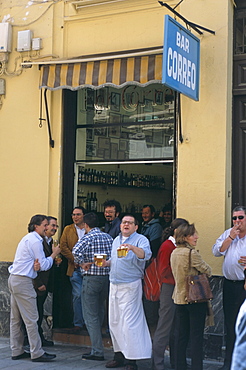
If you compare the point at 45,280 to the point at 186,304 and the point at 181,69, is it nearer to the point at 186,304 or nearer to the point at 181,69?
the point at 186,304

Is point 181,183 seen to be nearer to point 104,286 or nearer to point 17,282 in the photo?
point 104,286

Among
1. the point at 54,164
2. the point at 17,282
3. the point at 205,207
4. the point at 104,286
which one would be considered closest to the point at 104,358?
the point at 104,286

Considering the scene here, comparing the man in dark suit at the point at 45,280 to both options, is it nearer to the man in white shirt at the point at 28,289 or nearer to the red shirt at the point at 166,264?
the man in white shirt at the point at 28,289

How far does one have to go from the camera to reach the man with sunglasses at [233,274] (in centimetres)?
682

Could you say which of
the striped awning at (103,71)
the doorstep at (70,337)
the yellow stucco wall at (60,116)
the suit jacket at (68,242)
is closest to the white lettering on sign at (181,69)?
the yellow stucco wall at (60,116)

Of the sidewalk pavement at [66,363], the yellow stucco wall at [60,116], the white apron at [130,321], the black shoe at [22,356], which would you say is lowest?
the sidewalk pavement at [66,363]

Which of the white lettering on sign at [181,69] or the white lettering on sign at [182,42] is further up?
the white lettering on sign at [182,42]

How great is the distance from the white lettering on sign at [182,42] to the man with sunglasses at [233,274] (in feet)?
6.73

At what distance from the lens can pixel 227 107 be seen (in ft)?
25.4

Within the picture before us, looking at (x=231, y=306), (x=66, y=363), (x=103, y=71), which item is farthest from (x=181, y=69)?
(x=66, y=363)

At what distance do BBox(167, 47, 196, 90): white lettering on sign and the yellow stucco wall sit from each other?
573 mm

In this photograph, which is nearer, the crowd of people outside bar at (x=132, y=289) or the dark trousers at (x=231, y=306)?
the crowd of people outside bar at (x=132, y=289)

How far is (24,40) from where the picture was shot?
30.4 ft

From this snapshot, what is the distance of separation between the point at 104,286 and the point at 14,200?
7.84ft
